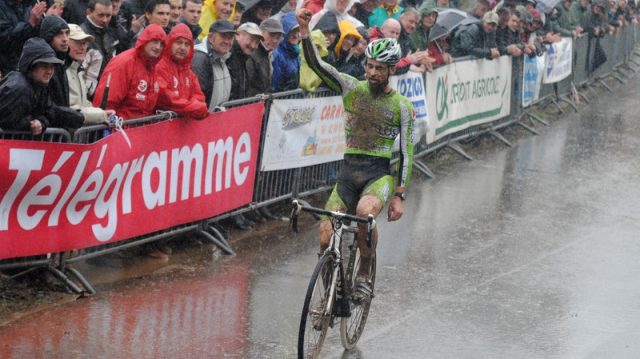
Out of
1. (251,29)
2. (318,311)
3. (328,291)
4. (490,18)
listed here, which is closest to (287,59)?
(251,29)

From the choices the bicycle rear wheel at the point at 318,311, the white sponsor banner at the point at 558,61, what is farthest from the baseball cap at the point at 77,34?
the white sponsor banner at the point at 558,61

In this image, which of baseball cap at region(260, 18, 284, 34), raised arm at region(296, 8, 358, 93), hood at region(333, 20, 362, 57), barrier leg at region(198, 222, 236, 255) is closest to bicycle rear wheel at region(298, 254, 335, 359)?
raised arm at region(296, 8, 358, 93)

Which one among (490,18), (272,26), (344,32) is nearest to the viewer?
(272,26)

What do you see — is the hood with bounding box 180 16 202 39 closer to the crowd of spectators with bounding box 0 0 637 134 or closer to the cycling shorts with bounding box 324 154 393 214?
the crowd of spectators with bounding box 0 0 637 134

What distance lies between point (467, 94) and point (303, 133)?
5.88 m

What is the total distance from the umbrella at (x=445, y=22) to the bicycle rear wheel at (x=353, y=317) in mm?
8790

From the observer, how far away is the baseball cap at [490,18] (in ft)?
62.6

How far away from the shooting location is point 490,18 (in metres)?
19.2

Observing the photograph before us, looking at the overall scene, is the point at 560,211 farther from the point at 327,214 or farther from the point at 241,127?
the point at 327,214

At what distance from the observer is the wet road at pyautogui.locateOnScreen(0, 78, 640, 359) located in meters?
8.77

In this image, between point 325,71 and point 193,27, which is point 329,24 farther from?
point 325,71

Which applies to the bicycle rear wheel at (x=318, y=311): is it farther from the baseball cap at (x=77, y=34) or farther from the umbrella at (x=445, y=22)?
the umbrella at (x=445, y=22)


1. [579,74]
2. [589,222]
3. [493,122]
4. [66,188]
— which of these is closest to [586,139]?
[493,122]

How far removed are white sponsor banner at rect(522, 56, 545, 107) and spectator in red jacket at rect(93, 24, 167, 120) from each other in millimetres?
11893
